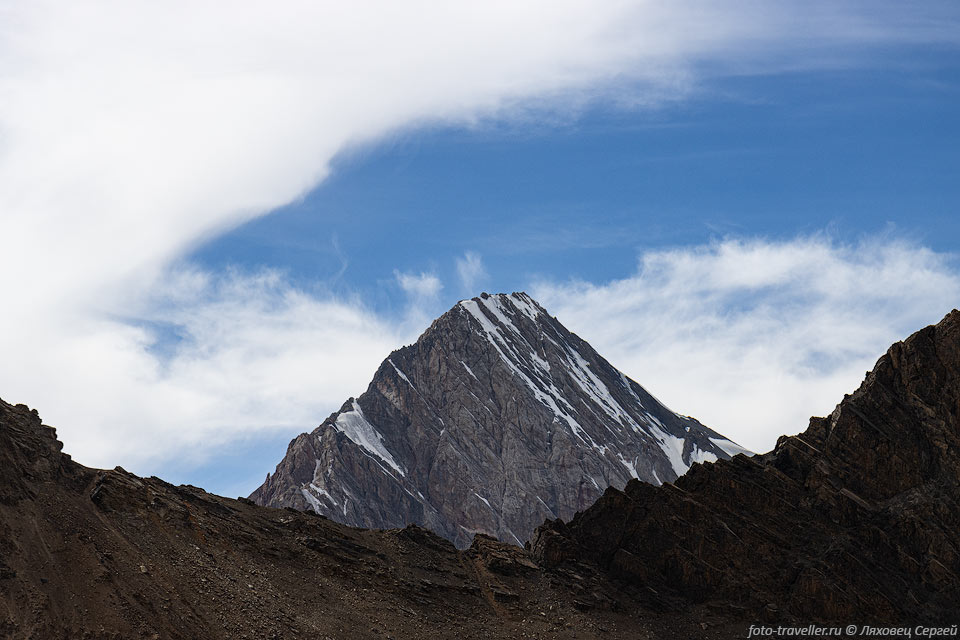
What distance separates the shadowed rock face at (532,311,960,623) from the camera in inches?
3196

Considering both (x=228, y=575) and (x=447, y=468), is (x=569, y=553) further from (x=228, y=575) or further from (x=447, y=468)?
(x=447, y=468)

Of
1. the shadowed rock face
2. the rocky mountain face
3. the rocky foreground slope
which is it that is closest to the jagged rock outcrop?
the rocky foreground slope

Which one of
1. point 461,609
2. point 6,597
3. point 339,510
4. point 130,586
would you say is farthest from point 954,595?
point 339,510

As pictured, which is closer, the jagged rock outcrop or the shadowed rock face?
the jagged rock outcrop

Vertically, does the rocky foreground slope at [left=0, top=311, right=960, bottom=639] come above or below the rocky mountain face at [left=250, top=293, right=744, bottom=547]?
below

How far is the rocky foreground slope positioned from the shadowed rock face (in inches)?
6.4

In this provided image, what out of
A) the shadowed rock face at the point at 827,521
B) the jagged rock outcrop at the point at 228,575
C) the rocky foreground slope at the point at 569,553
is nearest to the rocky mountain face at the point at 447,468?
the shadowed rock face at the point at 827,521

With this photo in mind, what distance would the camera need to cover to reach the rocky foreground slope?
6134 centimetres

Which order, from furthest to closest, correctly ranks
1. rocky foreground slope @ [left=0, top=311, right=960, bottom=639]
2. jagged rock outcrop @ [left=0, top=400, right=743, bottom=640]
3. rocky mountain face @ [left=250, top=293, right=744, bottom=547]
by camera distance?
rocky mountain face @ [left=250, top=293, right=744, bottom=547]
rocky foreground slope @ [left=0, top=311, right=960, bottom=639]
jagged rock outcrop @ [left=0, top=400, right=743, bottom=640]

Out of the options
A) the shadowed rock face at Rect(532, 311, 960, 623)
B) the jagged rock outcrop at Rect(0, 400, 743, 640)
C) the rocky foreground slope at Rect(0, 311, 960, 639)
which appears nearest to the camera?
the jagged rock outcrop at Rect(0, 400, 743, 640)

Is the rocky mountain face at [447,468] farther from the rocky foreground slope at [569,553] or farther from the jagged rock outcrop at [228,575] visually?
the jagged rock outcrop at [228,575]

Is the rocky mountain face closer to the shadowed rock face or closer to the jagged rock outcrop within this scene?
the shadowed rock face

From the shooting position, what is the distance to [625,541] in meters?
89.1

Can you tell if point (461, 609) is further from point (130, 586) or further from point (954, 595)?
point (954, 595)
